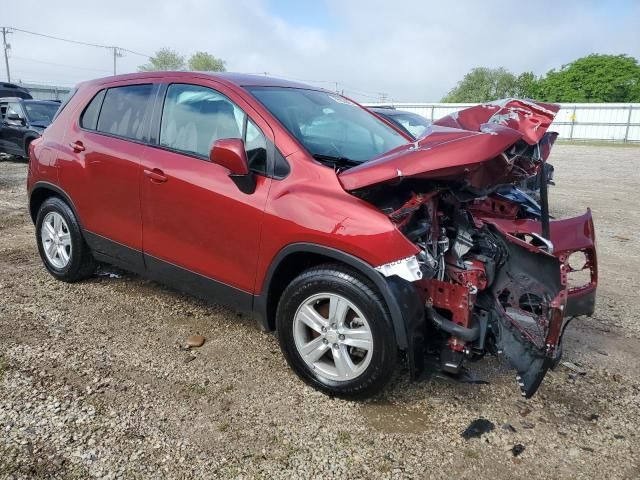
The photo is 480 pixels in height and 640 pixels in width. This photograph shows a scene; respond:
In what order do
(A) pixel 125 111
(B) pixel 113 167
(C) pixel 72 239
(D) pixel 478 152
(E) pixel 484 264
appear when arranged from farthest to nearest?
(C) pixel 72 239 < (A) pixel 125 111 < (B) pixel 113 167 < (E) pixel 484 264 < (D) pixel 478 152

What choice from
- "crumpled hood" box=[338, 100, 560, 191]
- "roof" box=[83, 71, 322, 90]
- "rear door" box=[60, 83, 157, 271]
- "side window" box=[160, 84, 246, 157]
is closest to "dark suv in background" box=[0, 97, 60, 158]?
"rear door" box=[60, 83, 157, 271]

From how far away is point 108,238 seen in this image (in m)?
3.95

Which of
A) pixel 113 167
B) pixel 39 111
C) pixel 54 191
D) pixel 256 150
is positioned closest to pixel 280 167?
pixel 256 150

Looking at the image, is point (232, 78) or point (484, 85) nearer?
point (232, 78)

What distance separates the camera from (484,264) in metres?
2.75

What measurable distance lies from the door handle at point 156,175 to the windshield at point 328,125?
835 mm

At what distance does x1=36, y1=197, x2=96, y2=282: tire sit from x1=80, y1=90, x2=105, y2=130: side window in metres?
0.73

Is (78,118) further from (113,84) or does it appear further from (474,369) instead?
(474,369)

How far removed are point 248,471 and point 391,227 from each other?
137cm

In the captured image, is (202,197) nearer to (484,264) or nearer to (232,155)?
(232,155)

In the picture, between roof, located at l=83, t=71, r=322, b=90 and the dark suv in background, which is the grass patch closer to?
roof, located at l=83, t=71, r=322, b=90

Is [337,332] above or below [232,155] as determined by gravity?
below

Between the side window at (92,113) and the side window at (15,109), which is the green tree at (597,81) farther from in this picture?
the side window at (92,113)

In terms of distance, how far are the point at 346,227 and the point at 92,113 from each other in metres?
2.71
